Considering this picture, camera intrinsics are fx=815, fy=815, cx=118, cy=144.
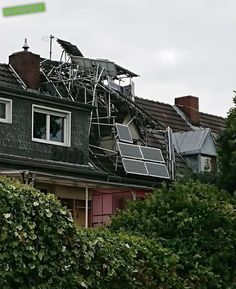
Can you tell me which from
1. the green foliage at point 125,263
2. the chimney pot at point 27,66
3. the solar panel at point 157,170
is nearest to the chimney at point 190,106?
the solar panel at point 157,170

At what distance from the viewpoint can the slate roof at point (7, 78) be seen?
95.1ft

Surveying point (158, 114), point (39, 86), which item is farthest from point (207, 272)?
point (158, 114)

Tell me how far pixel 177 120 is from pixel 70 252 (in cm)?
2992

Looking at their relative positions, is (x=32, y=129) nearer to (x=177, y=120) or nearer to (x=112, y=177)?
(x=112, y=177)

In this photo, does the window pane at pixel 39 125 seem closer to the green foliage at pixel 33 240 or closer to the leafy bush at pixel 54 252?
the leafy bush at pixel 54 252

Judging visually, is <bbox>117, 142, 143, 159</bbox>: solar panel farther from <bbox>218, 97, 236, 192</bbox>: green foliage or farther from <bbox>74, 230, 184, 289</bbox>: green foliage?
<bbox>74, 230, 184, 289</bbox>: green foliage

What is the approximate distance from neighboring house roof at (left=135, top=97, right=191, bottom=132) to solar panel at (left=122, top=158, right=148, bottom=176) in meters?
7.80

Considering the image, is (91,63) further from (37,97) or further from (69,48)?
(37,97)

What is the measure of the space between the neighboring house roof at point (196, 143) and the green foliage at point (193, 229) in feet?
64.7

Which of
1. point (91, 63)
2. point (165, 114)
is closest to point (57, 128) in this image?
point (91, 63)

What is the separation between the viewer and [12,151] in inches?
1033

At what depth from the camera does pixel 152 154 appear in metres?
31.7

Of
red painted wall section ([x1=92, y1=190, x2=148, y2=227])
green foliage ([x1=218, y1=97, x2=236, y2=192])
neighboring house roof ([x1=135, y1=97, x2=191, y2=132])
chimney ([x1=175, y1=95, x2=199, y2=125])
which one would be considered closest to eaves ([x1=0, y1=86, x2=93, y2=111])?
red painted wall section ([x1=92, y1=190, x2=148, y2=227])

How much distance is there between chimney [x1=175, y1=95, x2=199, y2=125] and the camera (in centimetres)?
4150
